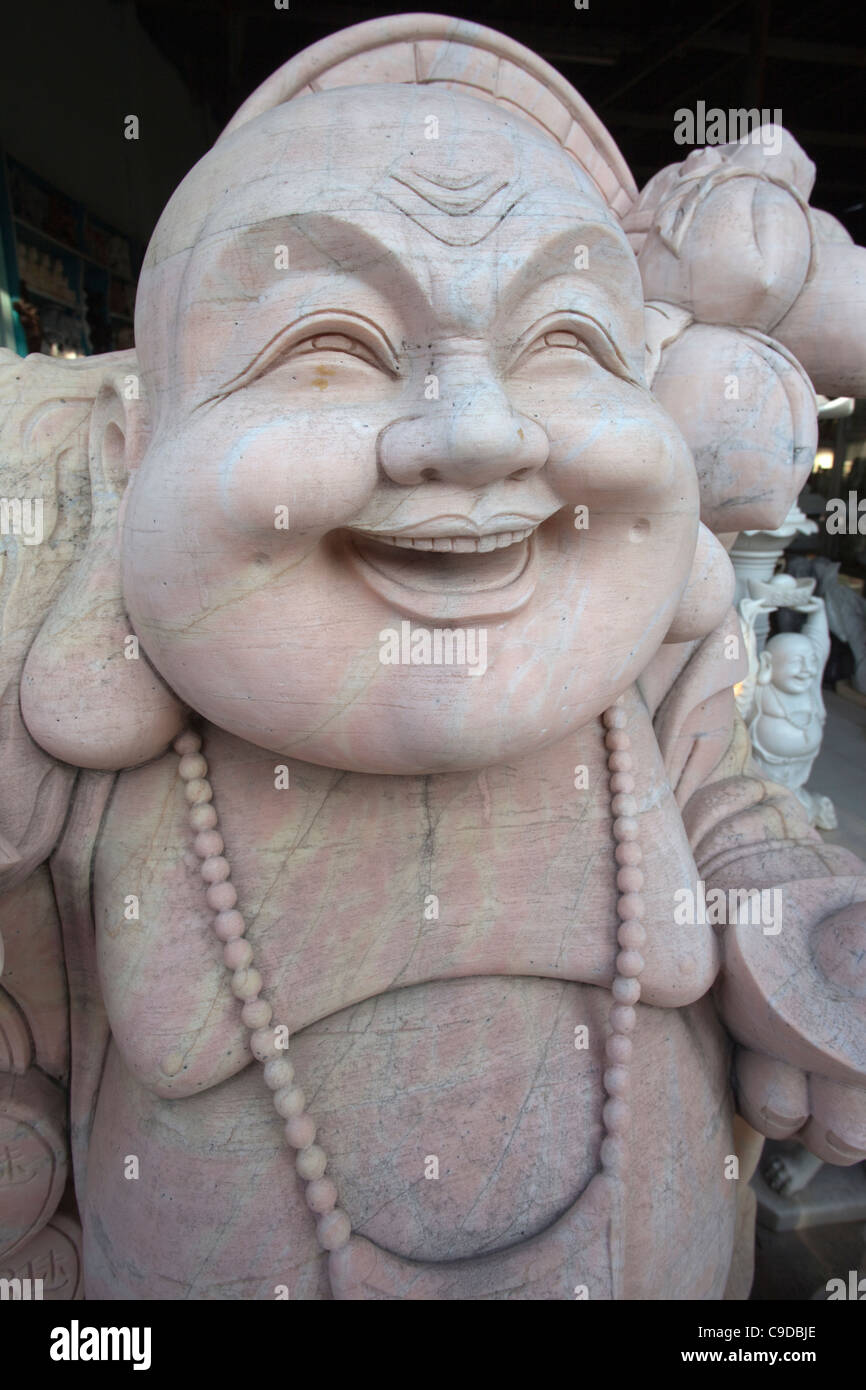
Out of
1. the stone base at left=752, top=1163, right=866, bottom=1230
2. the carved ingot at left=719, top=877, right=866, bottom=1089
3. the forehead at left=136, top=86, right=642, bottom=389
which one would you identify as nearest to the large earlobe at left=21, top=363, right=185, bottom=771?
the forehead at left=136, top=86, right=642, bottom=389

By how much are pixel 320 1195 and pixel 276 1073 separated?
0.53ft

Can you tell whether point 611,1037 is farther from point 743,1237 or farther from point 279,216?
point 279,216

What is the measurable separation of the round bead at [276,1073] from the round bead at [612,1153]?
0.43m

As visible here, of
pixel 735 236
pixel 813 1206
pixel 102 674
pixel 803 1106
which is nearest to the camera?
pixel 102 674

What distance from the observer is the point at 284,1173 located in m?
1.11

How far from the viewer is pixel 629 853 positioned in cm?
117

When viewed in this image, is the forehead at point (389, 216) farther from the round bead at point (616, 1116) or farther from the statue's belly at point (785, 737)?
the statue's belly at point (785, 737)

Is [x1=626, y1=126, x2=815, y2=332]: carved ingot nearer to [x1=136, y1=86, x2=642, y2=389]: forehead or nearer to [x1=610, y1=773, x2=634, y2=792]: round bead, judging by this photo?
[x1=136, y1=86, x2=642, y2=389]: forehead

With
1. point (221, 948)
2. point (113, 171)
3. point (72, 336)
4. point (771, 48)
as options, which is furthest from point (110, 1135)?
point (771, 48)

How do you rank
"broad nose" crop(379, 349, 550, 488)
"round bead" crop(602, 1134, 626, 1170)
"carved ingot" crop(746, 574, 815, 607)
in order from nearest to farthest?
"broad nose" crop(379, 349, 550, 488) < "round bead" crop(602, 1134, 626, 1170) < "carved ingot" crop(746, 574, 815, 607)

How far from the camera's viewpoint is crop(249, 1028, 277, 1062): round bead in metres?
1.07

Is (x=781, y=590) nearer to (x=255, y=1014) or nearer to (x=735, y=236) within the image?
(x=735, y=236)

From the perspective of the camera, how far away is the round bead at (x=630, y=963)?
3.77 feet

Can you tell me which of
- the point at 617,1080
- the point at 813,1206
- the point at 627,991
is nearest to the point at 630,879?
the point at 627,991
